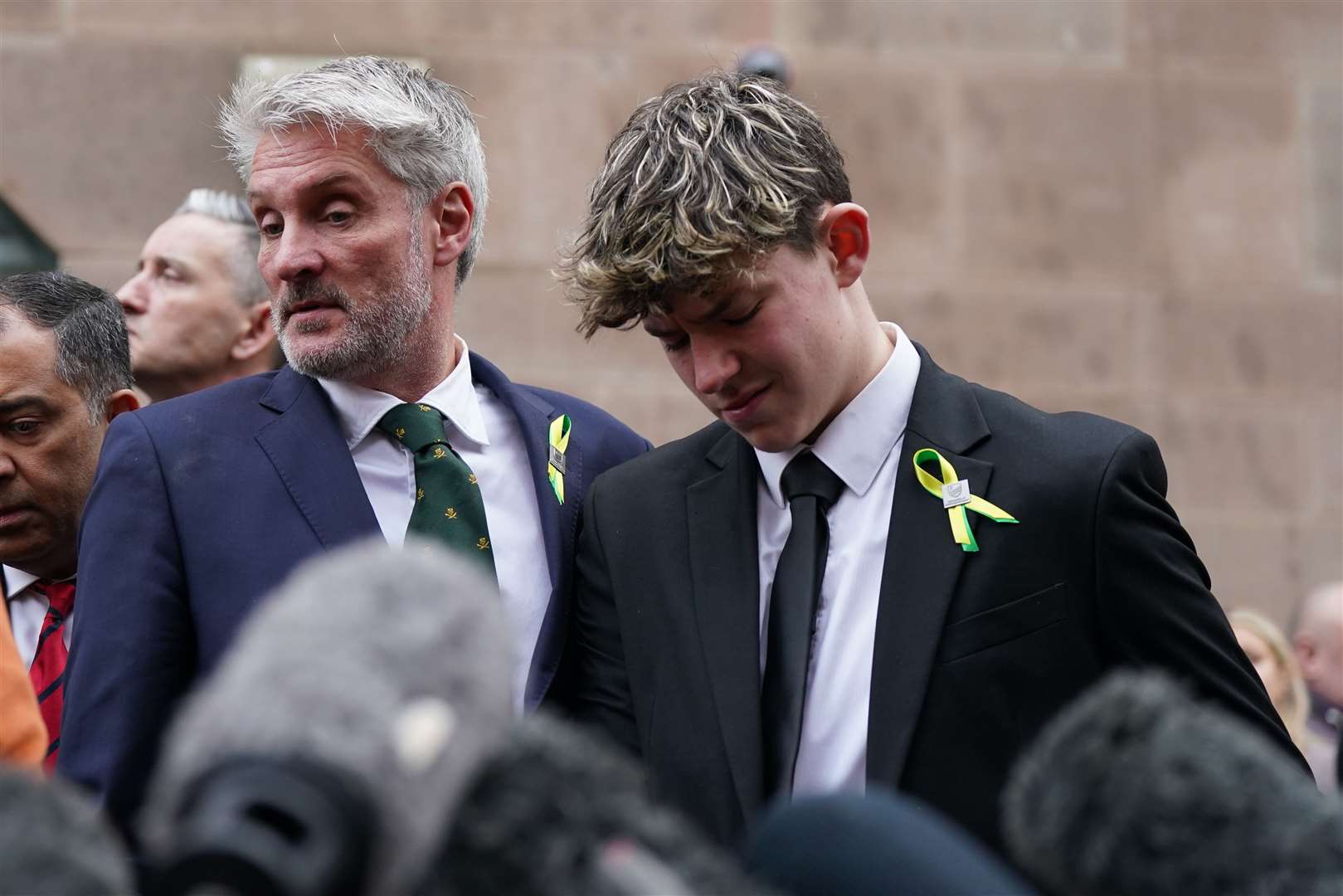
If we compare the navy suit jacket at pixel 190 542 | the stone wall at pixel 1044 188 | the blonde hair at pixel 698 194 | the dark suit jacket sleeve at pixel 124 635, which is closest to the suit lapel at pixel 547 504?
the navy suit jacket at pixel 190 542

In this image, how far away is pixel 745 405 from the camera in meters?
3.11

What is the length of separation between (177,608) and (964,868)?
186cm

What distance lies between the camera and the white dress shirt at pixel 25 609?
3.72 m

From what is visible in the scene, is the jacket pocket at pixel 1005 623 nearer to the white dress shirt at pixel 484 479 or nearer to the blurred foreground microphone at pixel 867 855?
the white dress shirt at pixel 484 479

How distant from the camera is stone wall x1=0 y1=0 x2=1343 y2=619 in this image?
6.80 meters

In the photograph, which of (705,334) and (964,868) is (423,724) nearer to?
(964,868)

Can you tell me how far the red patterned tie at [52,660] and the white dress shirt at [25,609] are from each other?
0.06 feet

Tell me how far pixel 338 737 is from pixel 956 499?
194 cm

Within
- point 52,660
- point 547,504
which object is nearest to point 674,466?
point 547,504

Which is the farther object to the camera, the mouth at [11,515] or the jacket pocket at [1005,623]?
the mouth at [11,515]

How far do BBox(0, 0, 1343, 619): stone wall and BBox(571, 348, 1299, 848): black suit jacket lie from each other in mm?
3736

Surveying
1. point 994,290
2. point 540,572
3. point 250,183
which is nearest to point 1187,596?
point 540,572

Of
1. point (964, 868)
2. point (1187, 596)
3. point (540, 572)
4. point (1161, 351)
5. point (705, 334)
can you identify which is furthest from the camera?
point (1161, 351)

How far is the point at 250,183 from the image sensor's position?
138 inches
